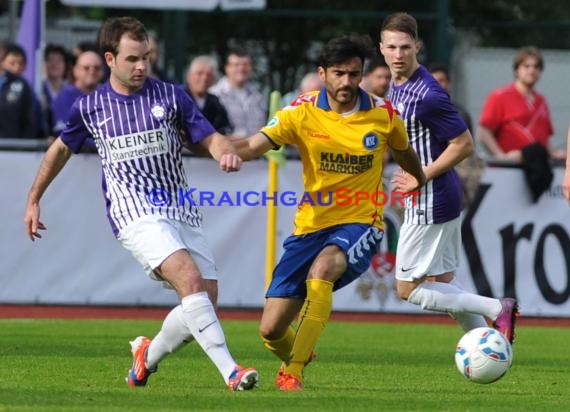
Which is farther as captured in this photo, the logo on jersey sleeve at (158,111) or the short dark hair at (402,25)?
the short dark hair at (402,25)

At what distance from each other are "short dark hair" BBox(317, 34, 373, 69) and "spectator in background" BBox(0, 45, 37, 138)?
6.93 metres

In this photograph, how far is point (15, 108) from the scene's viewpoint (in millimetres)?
15203

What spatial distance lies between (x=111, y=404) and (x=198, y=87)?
765 centimetres

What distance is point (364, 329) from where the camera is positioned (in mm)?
13695

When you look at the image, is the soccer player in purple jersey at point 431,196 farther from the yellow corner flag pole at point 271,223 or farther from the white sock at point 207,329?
the yellow corner flag pole at point 271,223

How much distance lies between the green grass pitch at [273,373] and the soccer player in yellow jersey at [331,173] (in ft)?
1.93

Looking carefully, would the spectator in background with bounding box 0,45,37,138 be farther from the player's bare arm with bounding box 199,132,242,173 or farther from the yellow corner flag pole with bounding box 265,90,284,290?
the player's bare arm with bounding box 199,132,242,173

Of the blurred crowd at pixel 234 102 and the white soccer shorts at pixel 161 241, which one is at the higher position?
the white soccer shorts at pixel 161 241

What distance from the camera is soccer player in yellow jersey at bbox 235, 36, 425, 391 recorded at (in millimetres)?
8617

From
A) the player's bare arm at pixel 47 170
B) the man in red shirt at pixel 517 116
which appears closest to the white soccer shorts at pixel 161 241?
the player's bare arm at pixel 47 170

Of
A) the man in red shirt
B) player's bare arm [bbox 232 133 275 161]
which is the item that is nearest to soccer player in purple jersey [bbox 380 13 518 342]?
player's bare arm [bbox 232 133 275 161]

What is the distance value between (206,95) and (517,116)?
10.6 feet

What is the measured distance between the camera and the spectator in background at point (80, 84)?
1495 cm

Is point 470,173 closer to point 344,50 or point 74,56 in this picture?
point 74,56
